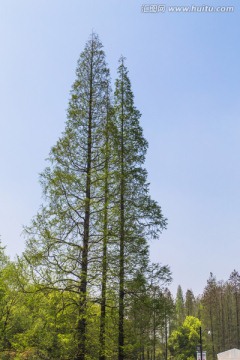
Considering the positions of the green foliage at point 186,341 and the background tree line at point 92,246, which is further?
the green foliage at point 186,341

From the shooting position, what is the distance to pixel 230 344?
73625 mm

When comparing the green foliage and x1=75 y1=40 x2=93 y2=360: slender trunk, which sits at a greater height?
x1=75 y1=40 x2=93 y2=360: slender trunk

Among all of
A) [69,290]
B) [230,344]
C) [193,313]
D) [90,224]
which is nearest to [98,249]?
[90,224]

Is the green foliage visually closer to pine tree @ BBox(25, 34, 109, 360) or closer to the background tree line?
the background tree line

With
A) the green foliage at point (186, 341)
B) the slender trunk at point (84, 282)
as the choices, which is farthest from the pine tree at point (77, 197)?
the green foliage at point (186, 341)

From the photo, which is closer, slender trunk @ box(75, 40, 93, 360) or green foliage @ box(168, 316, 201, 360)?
slender trunk @ box(75, 40, 93, 360)

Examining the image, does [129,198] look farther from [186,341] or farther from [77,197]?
[186,341]

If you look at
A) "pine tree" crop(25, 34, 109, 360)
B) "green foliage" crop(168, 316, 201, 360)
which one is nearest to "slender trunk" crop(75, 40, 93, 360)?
"pine tree" crop(25, 34, 109, 360)

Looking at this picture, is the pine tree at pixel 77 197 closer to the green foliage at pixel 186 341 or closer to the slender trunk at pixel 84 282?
the slender trunk at pixel 84 282

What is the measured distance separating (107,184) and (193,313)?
265 ft

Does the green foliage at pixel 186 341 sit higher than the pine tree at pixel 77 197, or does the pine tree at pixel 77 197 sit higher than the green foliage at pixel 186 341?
the pine tree at pixel 77 197

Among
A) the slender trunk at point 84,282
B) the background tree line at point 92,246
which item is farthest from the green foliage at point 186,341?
the slender trunk at point 84,282

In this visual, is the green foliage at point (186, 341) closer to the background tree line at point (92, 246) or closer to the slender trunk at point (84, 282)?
the background tree line at point (92, 246)

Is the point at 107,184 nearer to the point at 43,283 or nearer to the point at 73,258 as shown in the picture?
the point at 73,258
